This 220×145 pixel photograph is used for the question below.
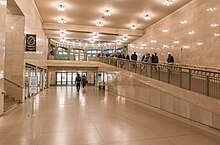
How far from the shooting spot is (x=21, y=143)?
4.14 metres

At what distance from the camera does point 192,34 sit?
516 inches

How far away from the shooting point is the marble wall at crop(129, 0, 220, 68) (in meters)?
11.1

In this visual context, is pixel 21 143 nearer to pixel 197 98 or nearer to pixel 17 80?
pixel 197 98

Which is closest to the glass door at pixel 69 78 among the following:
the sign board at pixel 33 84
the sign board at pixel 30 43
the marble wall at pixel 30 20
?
the marble wall at pixel 30 20

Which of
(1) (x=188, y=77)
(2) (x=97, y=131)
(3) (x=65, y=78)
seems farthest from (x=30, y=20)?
(3) (x=65, y=78)

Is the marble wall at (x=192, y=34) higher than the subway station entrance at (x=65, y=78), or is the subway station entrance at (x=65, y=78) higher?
the marble wall at (x=192, y=34)

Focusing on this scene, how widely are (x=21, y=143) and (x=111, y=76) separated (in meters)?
14.5

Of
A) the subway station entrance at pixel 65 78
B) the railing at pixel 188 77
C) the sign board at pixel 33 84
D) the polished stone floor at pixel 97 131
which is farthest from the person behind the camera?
the subway station entrance at pixel 65 78

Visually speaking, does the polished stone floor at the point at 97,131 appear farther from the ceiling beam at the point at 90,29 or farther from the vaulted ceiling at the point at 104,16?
the ceiling beam at the point at 90,29

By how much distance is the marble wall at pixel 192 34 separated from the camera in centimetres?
1105

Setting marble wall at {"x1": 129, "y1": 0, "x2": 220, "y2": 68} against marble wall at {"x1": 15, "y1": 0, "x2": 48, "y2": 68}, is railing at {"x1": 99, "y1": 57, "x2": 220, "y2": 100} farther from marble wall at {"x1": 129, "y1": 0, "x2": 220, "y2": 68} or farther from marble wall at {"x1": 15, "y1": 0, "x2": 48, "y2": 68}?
marble wall at {"x1": 15, "y1": 0, "x2": 48, "y2": 68}

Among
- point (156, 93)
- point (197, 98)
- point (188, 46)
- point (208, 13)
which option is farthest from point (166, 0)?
point (197, 98)

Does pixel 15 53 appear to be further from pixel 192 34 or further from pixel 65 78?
pixel 65 78

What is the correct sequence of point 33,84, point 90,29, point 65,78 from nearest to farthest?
point 33,84
point 90,29
point 65,78
